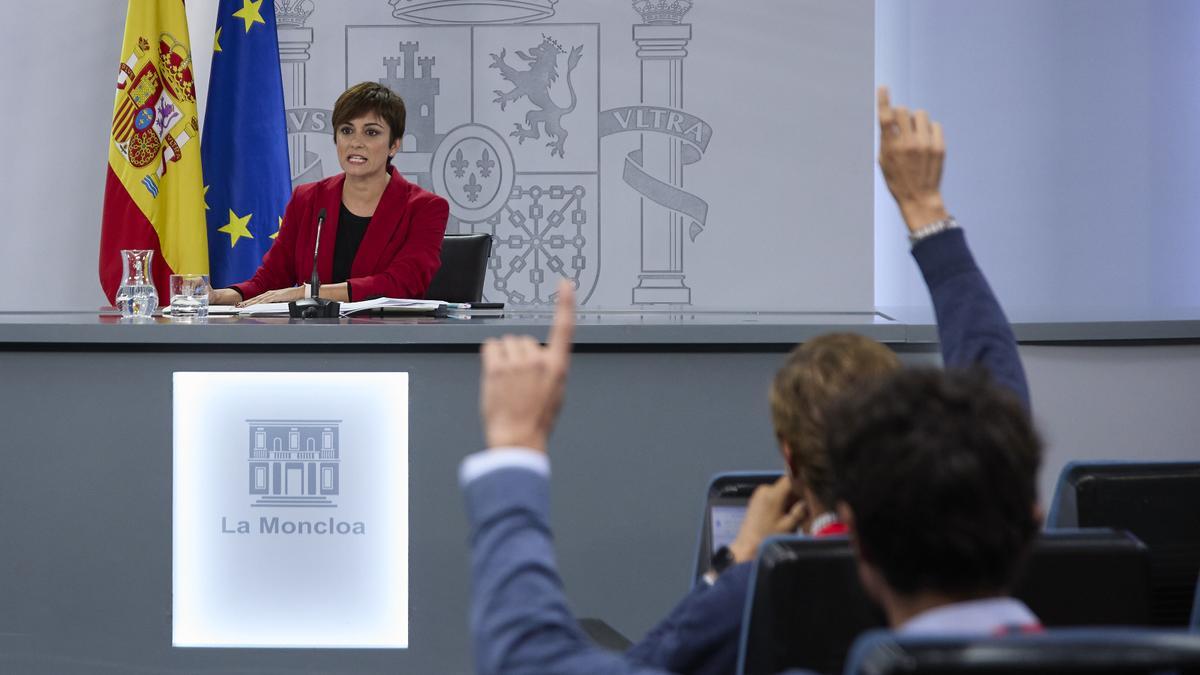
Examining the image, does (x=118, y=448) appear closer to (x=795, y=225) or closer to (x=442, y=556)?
(x=442, y=556)

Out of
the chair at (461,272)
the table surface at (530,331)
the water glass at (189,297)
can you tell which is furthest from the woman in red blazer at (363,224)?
the table surface at (530,331)

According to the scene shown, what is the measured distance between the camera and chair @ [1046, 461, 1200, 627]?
1.51 m

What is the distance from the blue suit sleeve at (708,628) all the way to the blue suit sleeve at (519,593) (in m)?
0.37

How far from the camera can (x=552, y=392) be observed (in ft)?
2.89

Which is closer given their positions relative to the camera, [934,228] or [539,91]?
[934,228]

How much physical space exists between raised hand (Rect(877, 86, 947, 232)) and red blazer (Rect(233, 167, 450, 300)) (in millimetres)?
2546

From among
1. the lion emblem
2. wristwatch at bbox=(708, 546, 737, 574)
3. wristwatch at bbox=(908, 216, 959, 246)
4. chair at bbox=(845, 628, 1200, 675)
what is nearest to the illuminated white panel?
wristwatch at bbox=(708, 546, 737, 574)

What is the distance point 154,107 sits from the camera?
516 centimetres

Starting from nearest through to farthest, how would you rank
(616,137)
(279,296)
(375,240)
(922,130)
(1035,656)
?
(1035,656), (922,130), (279,296), (375,240), (616,137)

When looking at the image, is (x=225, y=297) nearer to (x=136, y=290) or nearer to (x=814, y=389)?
(x=136, y=290)

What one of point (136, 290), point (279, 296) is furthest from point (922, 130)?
point (279, 296)

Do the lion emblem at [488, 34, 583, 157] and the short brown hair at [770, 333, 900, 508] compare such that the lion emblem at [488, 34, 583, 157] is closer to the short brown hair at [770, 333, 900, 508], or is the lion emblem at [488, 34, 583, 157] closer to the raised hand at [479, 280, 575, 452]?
the short brown hair at [770, 333, 900, 508]

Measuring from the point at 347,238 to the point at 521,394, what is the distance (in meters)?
3.14

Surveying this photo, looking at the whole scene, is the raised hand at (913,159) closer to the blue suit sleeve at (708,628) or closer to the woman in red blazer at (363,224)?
the blue suit sleeve at (708,628)
